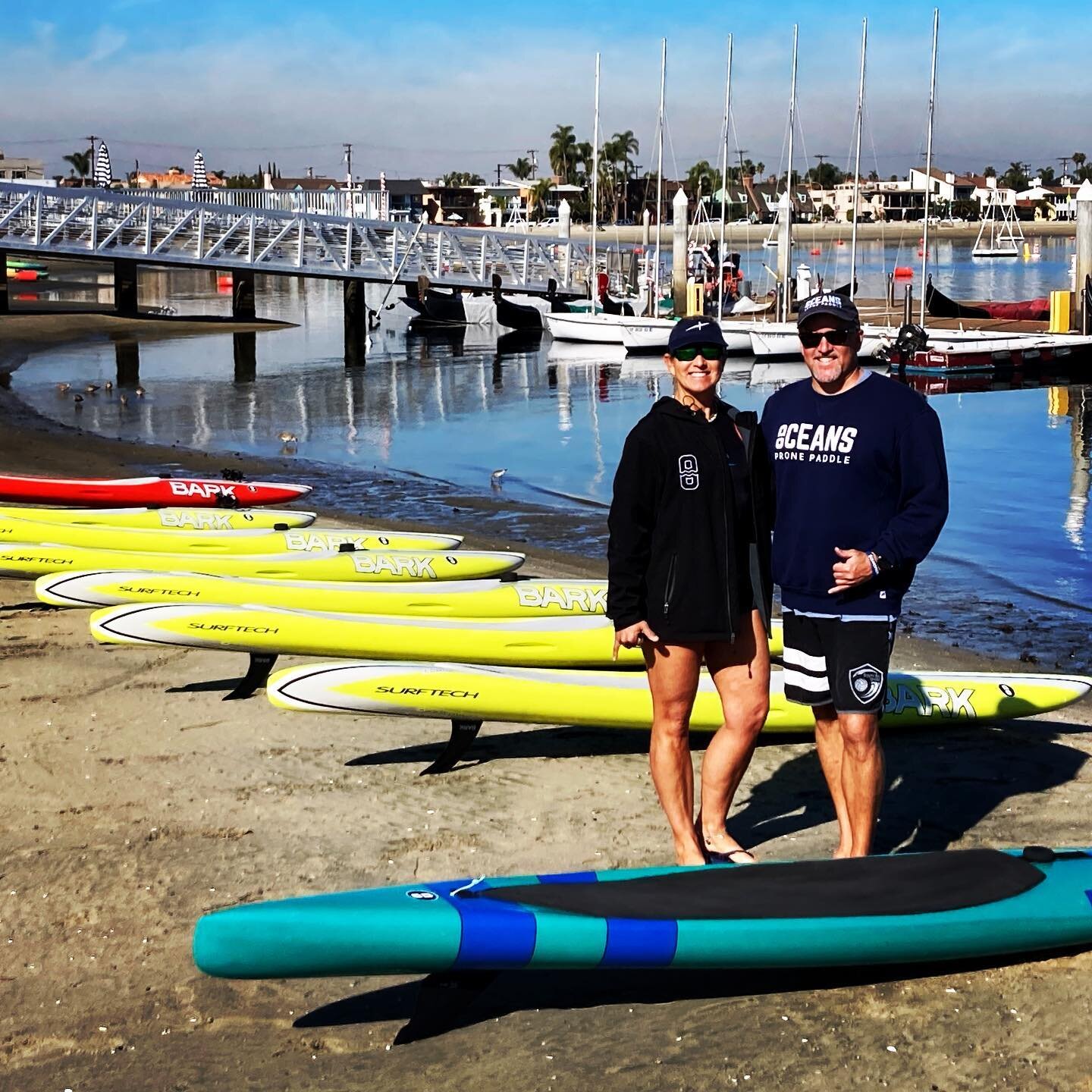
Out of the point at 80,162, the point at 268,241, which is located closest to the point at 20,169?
the point at 80,162

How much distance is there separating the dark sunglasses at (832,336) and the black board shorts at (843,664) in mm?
898

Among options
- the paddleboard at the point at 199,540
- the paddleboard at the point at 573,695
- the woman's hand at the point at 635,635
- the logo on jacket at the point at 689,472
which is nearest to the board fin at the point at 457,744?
the paddleboard at the point at 573,695

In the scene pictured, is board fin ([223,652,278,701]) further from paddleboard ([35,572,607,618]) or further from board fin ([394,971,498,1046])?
board fin ([394,971,498,1046])

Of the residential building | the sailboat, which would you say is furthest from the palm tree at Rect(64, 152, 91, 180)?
the sailboat

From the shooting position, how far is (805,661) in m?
4.79

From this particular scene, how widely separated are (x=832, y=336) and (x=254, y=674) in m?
4.16

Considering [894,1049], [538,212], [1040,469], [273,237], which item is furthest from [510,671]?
[538,212]

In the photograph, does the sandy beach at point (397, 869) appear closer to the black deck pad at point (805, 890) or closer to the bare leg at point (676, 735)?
the black deck pad at point (805, 890)

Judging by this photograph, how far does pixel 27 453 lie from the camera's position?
18703 millimetres

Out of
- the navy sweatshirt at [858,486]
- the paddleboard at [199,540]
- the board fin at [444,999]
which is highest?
the navy sweatshirt at [858,486]

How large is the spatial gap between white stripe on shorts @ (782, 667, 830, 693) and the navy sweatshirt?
229 mm

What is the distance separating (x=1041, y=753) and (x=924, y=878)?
2.47 m

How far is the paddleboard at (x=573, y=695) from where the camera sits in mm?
6457

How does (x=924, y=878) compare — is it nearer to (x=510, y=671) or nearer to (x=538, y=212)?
(x=510, y=671)
